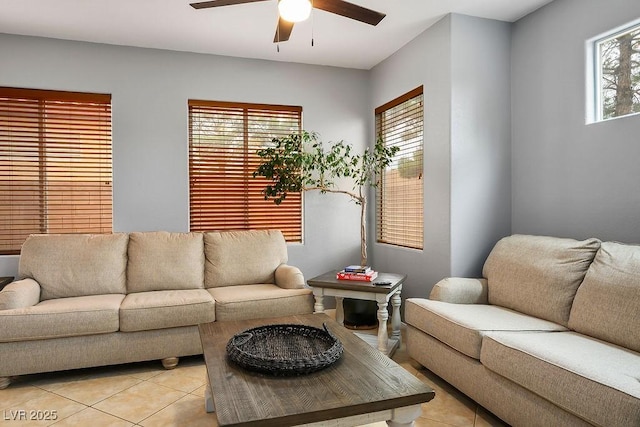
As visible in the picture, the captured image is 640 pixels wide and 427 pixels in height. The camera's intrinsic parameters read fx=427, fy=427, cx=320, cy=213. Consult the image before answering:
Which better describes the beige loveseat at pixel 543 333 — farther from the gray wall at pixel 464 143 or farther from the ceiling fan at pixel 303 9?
the ceiling fan at pixel 303 9

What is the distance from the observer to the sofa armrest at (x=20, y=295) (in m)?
2.77

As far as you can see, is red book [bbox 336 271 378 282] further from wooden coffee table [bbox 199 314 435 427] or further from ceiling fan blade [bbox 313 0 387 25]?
ceiling fan blade [bbox 313 0 387 25]

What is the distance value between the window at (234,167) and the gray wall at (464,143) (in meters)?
1.48

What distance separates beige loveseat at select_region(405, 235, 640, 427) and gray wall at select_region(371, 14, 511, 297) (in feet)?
1.08

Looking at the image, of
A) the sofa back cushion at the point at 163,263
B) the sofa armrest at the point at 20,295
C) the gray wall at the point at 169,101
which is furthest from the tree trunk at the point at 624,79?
the sofa armrest at the point at 20,295

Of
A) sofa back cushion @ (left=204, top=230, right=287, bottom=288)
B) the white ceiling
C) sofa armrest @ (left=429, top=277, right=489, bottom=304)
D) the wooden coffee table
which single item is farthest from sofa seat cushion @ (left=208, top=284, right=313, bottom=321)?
the white ceiling

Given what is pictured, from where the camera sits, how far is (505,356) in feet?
6.86

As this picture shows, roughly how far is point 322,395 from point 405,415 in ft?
1.06

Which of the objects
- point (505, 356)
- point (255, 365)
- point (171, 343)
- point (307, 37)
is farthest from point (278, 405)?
point (307, 37)

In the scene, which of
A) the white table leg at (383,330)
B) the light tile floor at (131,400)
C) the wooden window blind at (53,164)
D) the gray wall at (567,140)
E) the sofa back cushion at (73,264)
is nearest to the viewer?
the light tile floor at (131,400)

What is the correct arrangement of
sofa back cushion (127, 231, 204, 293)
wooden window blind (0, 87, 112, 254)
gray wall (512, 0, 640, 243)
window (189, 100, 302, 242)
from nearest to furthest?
gray wall (512, 0, 640, 243) < sofa back cushion (127, 231, 204, 293) < wooden window blind (0, 87, 112, 254) < window (189, 100, 302, 242)

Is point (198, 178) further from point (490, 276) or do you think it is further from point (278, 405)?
point (278, 405)

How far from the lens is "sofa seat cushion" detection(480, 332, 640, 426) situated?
1.58 m

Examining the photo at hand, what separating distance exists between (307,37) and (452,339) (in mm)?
2739
